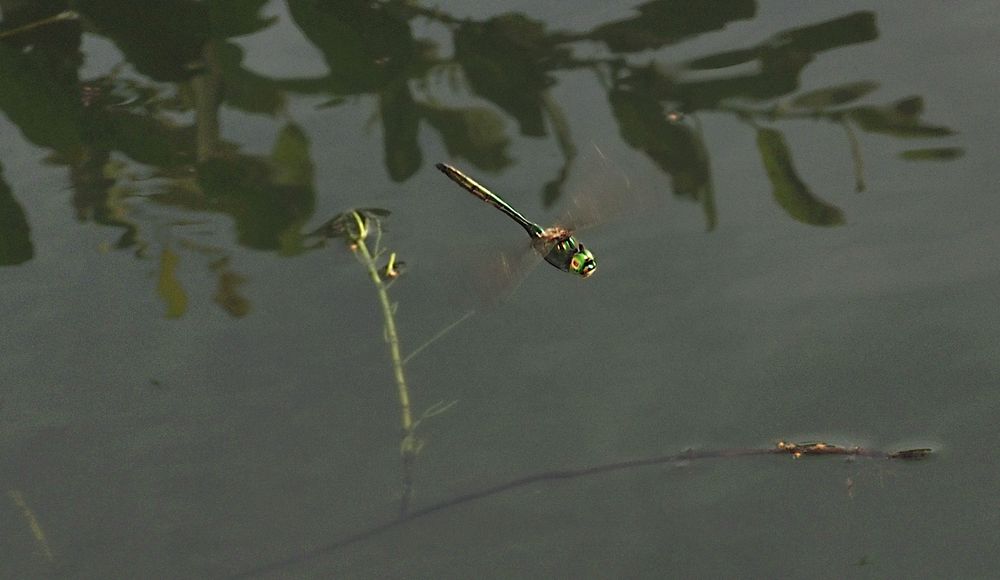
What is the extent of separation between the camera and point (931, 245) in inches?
96.9

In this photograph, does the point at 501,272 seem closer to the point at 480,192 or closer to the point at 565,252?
the point at 565,252

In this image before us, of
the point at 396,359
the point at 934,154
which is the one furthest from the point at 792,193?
the point at 396,359

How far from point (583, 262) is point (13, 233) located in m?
1.41

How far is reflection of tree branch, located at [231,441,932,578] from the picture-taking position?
7.06 feet

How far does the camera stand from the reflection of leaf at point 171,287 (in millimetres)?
2592

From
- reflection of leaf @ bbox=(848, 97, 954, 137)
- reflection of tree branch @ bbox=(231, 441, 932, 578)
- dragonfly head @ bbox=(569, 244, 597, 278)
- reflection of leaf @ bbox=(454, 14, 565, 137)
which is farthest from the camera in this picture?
reflection of leaf @ bbox=(454, 14, 565, 137)

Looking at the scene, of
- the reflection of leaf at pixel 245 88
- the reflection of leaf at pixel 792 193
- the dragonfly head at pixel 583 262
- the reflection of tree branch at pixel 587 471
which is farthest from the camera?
the reflection of leaf at pixel 245 88

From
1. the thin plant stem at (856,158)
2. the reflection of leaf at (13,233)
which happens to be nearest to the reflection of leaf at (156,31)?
the reflection of leaf at (13,233)

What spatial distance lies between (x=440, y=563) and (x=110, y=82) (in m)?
1.71

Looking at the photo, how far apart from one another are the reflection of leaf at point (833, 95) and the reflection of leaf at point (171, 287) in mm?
1508

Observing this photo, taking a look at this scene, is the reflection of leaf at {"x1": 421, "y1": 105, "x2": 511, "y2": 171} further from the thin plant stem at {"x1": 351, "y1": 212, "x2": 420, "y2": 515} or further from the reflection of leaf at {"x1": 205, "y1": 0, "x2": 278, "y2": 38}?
the reflection of leaf at {"x1": 205, "y1": 0, "x2": 278, "y2": 38}

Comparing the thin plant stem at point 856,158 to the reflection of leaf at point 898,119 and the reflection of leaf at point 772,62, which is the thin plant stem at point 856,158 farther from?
the reflection of leaf at point 772,62

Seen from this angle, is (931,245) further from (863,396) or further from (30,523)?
(30,523)

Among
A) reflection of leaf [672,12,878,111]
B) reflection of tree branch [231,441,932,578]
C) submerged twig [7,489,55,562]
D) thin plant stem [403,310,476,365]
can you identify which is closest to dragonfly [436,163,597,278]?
thin plant stem [403,310,476,365]
